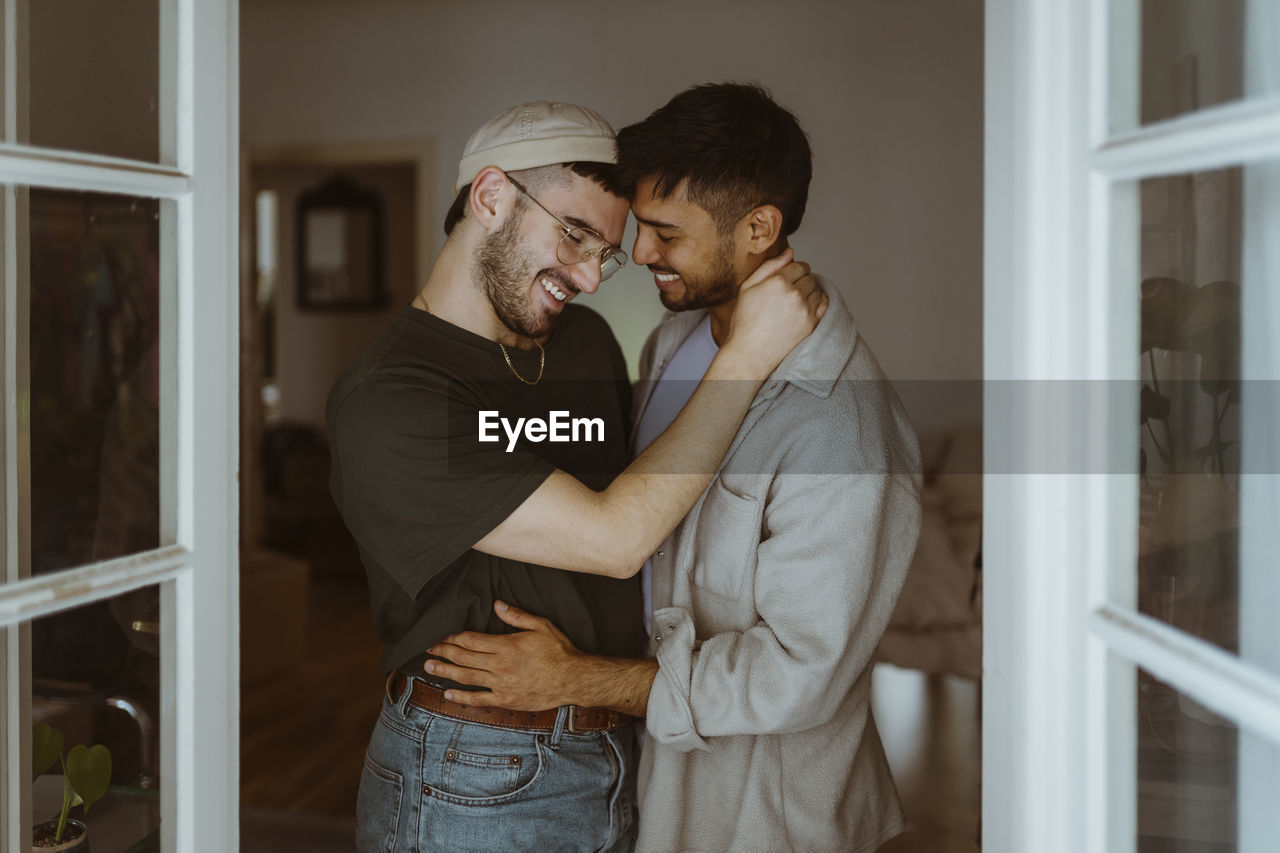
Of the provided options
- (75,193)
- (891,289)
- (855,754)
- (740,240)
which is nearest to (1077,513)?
(855,754)

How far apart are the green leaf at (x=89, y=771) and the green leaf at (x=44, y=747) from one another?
18mm

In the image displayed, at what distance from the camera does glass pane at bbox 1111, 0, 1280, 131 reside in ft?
2.88

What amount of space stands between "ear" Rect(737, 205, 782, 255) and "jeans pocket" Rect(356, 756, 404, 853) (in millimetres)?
1069

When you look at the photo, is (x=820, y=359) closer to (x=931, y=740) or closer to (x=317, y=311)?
(x=931, y=740)

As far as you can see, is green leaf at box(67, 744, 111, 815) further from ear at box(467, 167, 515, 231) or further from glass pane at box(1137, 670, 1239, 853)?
glass pane at box(1137, 670, 1239, 853)

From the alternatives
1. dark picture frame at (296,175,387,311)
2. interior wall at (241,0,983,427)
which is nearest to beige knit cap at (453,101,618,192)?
interior wall at (241,0,983,427)

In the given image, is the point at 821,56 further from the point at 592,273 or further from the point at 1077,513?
the point at 1077,513

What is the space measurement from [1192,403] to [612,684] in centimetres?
92

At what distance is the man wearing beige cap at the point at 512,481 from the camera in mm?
1380

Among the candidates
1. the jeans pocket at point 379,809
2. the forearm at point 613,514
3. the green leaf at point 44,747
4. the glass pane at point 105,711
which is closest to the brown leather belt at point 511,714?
the jeans pocket at point 379,809

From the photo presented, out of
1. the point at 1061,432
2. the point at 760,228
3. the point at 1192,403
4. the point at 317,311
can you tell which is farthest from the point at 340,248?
the point at 1192,403

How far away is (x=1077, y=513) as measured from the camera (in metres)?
1.09

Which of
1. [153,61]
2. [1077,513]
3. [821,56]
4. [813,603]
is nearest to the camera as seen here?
[1077,513]

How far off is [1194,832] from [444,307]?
1.27m
